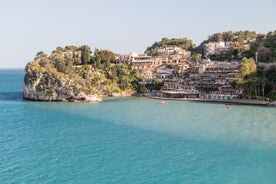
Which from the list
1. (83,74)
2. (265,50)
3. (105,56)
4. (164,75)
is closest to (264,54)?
(265,50)

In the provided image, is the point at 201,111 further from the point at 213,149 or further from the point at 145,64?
the point at 145,64

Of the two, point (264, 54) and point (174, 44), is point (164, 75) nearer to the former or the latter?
point (264, 54)

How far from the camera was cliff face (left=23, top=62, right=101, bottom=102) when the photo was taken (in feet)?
231

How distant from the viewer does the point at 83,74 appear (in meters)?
85.6

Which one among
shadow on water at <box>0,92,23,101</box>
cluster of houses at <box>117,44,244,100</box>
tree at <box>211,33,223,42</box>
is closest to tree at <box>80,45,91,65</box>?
cluster of houses at <box>117,44,244,100</box>

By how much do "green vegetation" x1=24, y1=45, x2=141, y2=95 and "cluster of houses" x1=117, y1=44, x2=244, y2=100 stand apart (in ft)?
19.2

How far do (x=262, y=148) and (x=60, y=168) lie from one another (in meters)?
18.8

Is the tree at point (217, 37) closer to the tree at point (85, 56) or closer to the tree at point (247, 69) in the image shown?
the tree at point (85, 56)

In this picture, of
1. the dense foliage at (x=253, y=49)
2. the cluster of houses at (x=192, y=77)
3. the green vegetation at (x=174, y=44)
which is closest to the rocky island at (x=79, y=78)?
the cluster of houses at (x=192, y=77)

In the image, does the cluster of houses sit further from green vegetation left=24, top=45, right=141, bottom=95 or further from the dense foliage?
the dense foliage

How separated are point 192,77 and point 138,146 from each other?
52.5 m

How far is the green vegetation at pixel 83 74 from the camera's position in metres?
71.3

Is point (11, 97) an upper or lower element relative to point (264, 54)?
lower

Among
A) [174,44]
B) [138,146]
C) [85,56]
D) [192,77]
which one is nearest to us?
[138,146]
